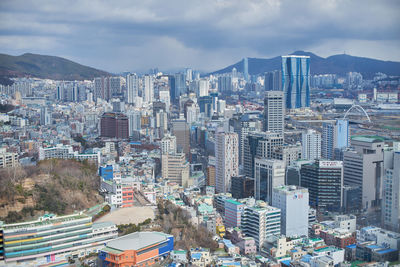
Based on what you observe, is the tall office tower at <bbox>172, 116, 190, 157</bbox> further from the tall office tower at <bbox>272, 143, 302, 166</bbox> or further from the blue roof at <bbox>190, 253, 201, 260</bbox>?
the blue roof at <bbox>190, 253, 201, 260</bbox>

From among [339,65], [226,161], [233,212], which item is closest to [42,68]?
[226,161]

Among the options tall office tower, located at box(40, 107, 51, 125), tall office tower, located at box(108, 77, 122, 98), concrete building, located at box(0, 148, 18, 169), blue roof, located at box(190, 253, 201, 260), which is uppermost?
tall office tower, located at box(108, 77, 122, 98)

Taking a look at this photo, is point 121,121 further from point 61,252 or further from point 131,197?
point 61,252

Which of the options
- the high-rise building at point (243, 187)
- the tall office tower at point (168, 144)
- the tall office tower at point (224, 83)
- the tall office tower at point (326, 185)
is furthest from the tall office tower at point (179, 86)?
the tall office tower at point (326, 185)

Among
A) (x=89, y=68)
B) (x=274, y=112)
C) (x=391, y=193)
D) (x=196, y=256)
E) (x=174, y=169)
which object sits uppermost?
(x=89, y=68)

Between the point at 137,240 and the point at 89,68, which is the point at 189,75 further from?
the point at 137,240

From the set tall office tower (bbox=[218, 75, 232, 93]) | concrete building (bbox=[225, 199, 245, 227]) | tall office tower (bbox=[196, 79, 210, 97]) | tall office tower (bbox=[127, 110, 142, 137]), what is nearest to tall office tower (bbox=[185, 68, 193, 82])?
tall office tower (bbox=[196, 79, 210, 97])
